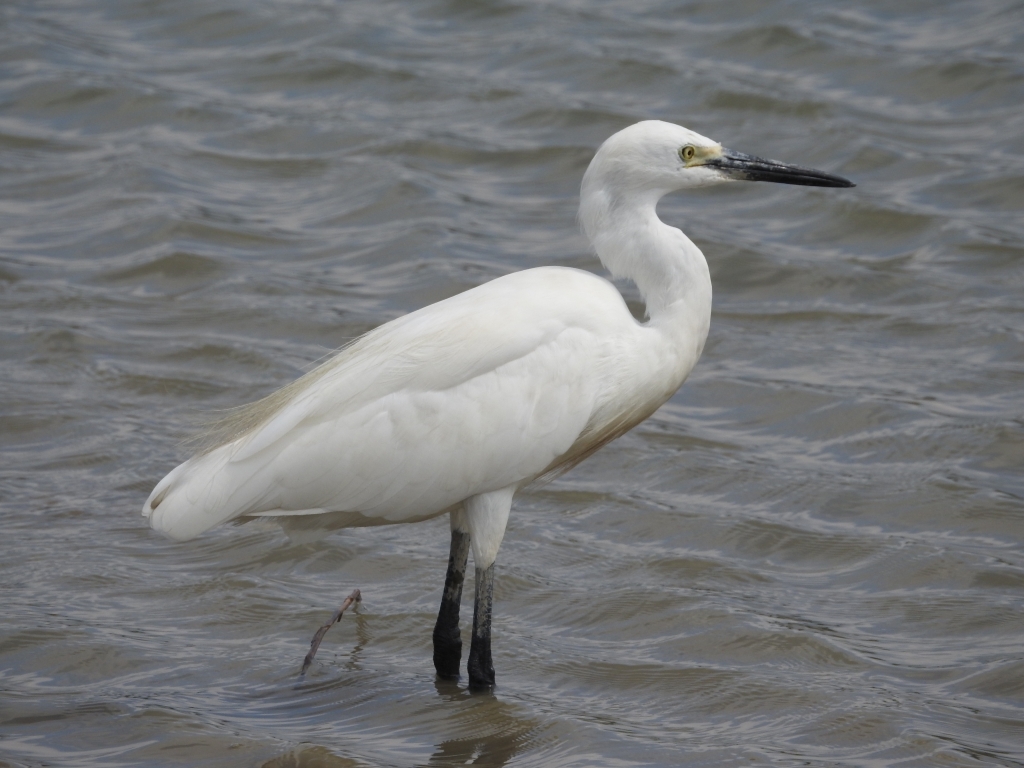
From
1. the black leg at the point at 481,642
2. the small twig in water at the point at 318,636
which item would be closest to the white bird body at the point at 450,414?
the black leg at the point at 481,642

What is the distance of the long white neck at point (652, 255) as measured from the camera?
4941 mm

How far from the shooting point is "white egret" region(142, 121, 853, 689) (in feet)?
15.7

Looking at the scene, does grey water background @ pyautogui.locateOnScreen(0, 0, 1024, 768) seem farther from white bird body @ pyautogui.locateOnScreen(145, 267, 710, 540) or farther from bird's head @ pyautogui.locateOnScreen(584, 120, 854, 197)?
bird's head @ pyautogui.locateOnScreen(584, 120, 854, 197)

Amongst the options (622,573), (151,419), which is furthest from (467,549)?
(151,419)

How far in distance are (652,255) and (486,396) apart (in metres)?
0.79

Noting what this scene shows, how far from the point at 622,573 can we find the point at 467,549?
1035 millimetres

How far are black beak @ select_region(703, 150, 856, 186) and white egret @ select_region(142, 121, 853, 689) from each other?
1 cm

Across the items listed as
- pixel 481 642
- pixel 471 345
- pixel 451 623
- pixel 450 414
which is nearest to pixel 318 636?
pixel 451 623

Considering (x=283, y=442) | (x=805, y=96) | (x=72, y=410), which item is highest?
(x=805, y=96)

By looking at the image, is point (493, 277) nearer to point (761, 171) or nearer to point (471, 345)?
point (761, 171)

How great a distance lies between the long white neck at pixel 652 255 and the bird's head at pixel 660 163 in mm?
34

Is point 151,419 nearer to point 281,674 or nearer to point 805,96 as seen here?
point 281,674

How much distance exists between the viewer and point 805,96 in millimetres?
10742

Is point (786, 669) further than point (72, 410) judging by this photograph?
No
